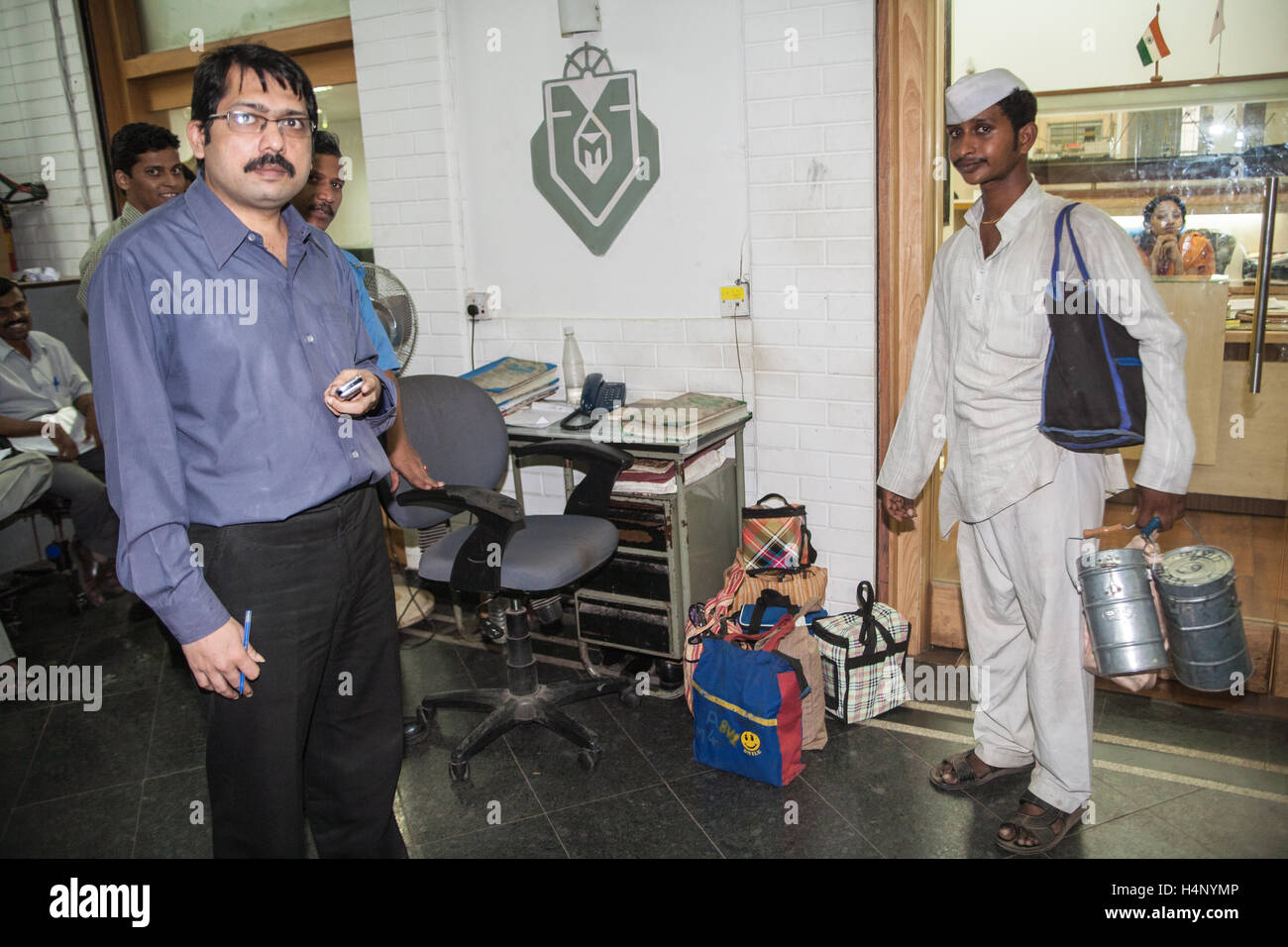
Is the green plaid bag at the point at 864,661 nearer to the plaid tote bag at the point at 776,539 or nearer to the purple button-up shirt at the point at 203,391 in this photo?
the plaid tote bag at the point at 776,539

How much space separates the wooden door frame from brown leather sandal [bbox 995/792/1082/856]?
103 centimetres

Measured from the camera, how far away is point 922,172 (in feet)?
10.4

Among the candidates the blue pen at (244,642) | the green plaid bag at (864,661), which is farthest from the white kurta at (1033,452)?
the blue pen at (244,642)

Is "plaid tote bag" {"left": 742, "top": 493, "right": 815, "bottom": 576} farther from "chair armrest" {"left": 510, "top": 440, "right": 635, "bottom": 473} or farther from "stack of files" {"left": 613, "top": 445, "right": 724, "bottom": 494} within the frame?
"chair armrest" {"left": 510, "top": 440, "right": 635, "bottom": 473}

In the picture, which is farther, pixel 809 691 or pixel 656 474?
pixel 656 474

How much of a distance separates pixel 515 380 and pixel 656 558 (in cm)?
98

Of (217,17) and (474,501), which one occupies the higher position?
(217,17)

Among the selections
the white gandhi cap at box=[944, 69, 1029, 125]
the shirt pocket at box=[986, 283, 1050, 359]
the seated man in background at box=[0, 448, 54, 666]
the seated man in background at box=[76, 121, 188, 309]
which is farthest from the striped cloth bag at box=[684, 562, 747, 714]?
the seated man in background at box=[0, 448, 54, 666]

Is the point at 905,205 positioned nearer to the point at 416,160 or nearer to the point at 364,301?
the point at 364,301

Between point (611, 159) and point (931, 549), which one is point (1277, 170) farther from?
point (611, 159)

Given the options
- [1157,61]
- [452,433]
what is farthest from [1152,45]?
[452,433]

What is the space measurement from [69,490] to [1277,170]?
472 centimetres

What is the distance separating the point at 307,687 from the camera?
1.86 meters
